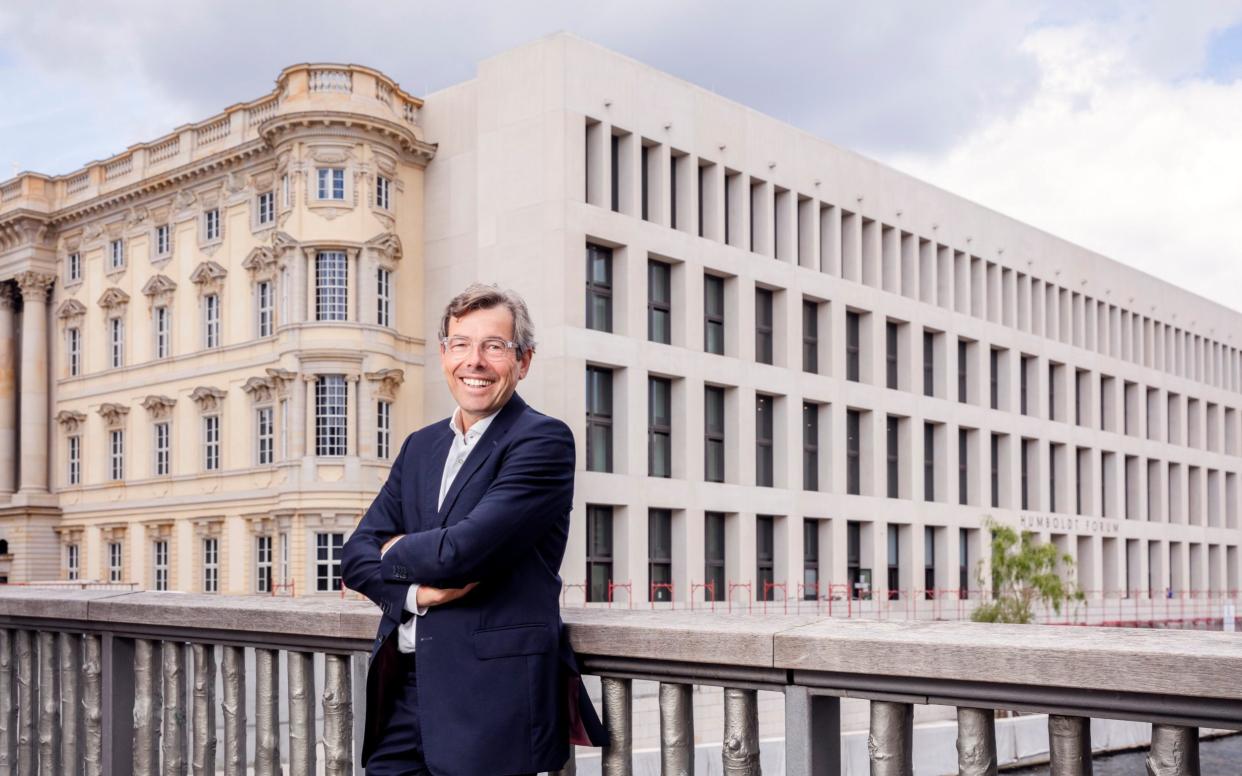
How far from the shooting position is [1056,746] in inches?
128

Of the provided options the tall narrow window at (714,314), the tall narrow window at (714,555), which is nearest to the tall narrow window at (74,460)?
the tall narrow window at (714,555)

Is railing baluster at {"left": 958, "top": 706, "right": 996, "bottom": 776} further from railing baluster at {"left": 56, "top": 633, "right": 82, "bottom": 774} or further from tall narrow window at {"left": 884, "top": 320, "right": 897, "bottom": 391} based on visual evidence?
tall narrow window at {"left": 884, "top": 320, "right": 897, "bottom": 391}

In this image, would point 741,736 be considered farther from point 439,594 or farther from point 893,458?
point 893,458

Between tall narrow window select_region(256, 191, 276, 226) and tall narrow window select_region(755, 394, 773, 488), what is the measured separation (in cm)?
1691

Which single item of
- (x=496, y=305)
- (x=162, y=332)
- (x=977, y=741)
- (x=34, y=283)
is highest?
(x=34, y=283)

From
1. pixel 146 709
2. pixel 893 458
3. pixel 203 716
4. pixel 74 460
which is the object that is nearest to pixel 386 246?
pixel 74 460

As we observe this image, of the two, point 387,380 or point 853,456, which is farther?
point 853,456

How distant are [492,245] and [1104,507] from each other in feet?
118

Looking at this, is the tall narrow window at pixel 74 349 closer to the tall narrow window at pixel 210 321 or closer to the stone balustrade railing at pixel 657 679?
the tall narrow window at pixel 210 321

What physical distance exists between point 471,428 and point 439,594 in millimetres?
548

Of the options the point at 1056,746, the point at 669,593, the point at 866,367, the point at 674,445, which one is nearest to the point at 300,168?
the point at 674,445

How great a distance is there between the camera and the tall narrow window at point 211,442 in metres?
48.4

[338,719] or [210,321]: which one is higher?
[210,321]

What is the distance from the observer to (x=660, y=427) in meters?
44.9
